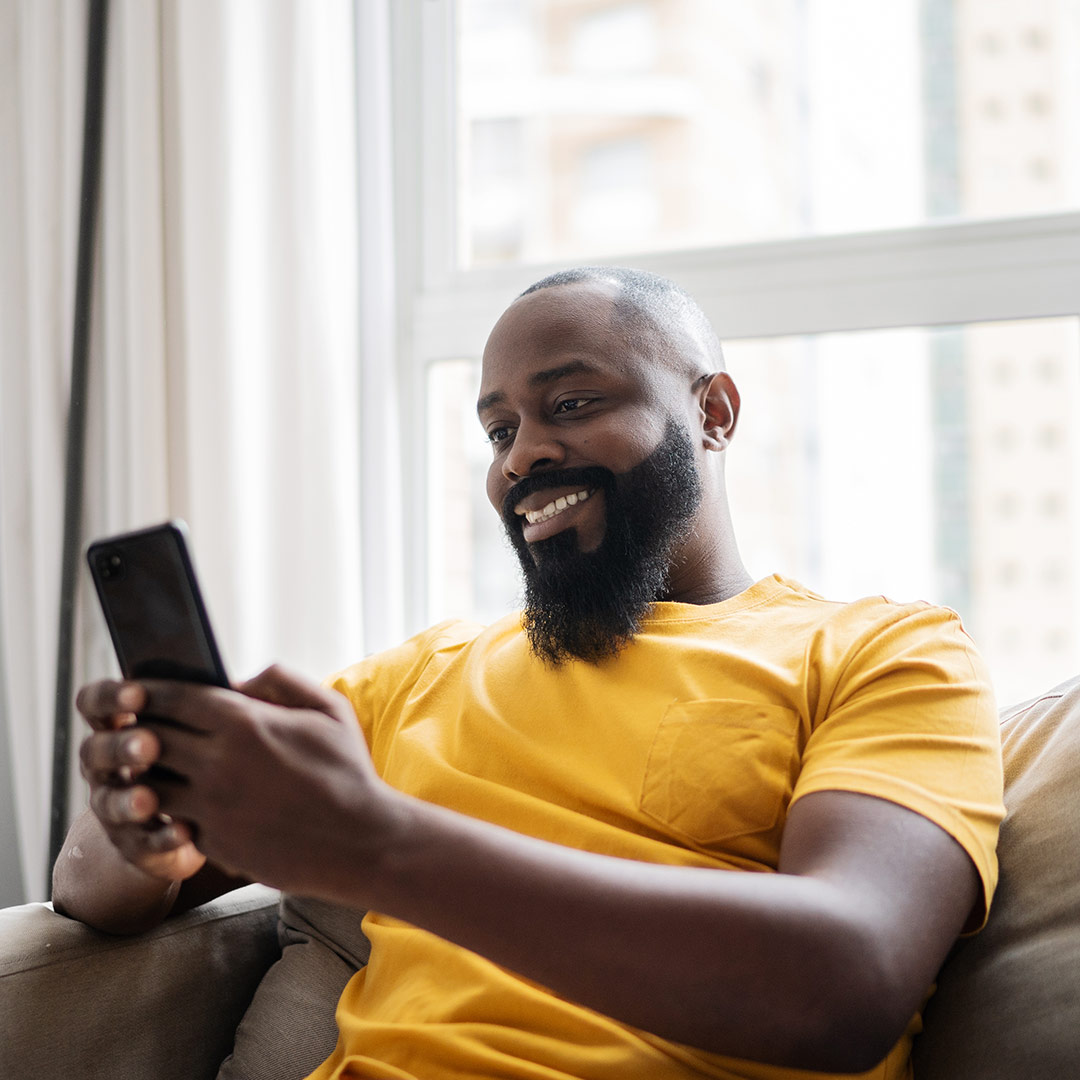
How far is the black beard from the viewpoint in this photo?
1115mm

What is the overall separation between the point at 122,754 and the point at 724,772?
0.54m

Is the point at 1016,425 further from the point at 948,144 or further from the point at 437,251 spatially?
the point at 437,251

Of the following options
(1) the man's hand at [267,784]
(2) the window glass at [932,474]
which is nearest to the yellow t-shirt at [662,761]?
(1) the man's hand at [267,784]

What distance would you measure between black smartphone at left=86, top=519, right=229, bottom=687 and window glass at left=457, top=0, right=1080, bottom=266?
1.41m

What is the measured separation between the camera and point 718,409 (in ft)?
4.36

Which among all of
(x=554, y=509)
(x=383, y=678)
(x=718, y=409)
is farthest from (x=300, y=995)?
(x=718, y=409)

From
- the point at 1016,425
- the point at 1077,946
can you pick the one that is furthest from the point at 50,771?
the point at 1016,425

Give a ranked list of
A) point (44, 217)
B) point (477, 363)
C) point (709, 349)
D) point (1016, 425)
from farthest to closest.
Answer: point (477, 363)
point (44, 217)
point (1016, 425)
point (709, 349)

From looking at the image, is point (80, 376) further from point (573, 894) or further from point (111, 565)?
point (573, 894)

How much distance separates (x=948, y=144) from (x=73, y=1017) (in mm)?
1787

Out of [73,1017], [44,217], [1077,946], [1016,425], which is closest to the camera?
[1077,946]

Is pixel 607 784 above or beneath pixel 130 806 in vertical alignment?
beneath

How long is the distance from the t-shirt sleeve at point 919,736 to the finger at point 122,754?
1.64 ft

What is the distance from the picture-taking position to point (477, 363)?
79.4 inches
